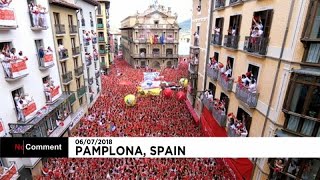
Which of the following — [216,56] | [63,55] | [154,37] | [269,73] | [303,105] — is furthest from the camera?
[154,37]

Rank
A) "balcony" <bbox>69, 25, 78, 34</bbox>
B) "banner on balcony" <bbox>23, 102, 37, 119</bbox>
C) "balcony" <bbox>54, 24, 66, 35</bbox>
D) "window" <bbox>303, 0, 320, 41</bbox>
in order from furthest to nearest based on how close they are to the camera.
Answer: "balcony" <bbox>69, 25, 78, 34</bbox>
"balcony" <bbox>54, 24, 66, 35</bbox>
"banner on balcony" <bbox>23, 102, 37, 119</bbox>
"window" <bbox>303, 0, 320, 41</bbox>

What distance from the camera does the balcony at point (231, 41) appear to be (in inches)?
592

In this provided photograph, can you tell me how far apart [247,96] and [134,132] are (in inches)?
494

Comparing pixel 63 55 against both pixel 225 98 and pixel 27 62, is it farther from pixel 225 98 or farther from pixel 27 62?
pixel 225 98

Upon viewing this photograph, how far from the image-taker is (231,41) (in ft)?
51.3

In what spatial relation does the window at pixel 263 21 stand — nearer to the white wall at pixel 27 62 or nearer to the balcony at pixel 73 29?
the white wall at pixel 27 62

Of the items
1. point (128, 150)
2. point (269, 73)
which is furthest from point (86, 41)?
point (128, 150)

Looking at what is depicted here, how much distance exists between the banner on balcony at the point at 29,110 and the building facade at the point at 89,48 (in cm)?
1119

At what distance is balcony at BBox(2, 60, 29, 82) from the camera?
41.2 ft

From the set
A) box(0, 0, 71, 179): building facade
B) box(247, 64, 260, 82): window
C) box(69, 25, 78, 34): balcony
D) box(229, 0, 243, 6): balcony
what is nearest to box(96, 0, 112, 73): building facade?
box(69, 25, 78, 34): balcony

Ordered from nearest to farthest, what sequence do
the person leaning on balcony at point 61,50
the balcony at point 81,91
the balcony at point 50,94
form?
the balcony at point 50,94 → the person leaning on balcony at point 61,50 → the balcony at point 81,91

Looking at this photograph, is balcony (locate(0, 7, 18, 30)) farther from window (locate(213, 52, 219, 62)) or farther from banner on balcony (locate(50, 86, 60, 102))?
window (locate(213, 52, 219, 62))

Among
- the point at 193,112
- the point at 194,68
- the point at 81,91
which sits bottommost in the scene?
the point at 193,112

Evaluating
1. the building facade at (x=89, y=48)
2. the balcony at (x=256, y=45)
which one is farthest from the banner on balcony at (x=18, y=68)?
the balcony at (x=256, y=45)
